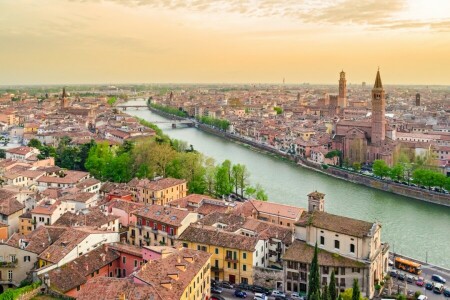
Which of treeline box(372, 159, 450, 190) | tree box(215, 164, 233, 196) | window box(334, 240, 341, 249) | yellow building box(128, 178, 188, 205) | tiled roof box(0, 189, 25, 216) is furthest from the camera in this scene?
treeline box(372, 159, 450, 190)

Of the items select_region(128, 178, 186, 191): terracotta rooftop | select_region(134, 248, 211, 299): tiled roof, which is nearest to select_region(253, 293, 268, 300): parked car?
select_region(134, 248, 211, 299): tiled roof

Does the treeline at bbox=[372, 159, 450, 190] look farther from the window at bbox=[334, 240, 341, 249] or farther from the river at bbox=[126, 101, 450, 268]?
the window at bbox=[334, 240, 341, 249]

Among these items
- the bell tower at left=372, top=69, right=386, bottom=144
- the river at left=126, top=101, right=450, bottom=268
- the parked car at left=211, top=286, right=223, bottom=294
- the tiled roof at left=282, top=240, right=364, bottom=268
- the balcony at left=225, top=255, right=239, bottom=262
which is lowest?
the river at left=126, top=101, right=450, bottom=268

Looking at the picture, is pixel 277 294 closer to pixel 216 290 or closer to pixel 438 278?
pixel 216 290

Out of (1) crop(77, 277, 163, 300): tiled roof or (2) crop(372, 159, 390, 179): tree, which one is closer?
(1) crop(77, 277, 163, 300): tiled roof

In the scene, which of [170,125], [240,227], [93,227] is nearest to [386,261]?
[240,227]

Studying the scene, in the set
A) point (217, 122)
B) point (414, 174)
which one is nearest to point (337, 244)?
point (414, 174)

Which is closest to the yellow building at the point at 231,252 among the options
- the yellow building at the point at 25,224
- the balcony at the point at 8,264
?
the balcony at the point at 8,264

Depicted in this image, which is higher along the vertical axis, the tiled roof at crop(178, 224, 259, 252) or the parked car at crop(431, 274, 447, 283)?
the tiled roof at crop(178, 224, 259, 252)
